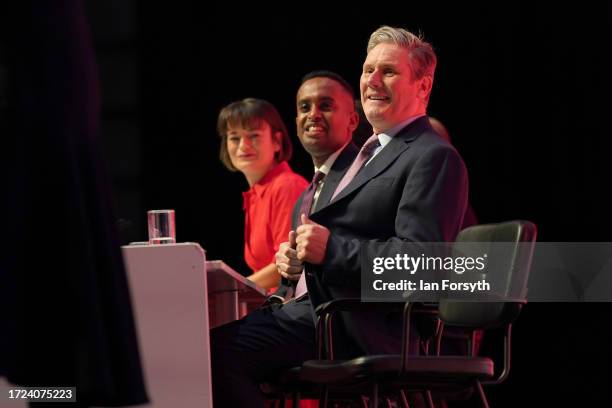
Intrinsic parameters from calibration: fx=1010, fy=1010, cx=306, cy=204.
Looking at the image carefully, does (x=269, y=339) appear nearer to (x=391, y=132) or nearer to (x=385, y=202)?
(x=385, y=202)

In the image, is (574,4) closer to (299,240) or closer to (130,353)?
(299,240)

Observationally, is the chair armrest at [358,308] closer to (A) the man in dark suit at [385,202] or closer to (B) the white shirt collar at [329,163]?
(A) the man in dark suit at [385,202]

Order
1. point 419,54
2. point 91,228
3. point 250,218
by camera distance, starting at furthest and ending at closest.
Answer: point 250,218, point 419,54, point 91,228

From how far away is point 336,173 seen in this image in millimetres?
3430

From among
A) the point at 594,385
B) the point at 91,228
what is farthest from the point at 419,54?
the point at 594,385

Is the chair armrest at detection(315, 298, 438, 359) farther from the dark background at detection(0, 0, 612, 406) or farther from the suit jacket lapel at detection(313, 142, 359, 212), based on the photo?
the dark background at detection(0, 0, 612, 406)

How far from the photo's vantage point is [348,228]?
2.99 m

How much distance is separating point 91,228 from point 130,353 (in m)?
0.19

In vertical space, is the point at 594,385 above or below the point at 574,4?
below

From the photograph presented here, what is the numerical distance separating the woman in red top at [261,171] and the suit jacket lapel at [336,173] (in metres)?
0.63

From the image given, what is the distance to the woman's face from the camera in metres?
4.45

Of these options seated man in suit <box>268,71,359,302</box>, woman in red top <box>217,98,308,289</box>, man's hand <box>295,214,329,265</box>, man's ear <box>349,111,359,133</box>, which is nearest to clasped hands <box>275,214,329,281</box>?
man's hand <box>295,214,329,265</box>

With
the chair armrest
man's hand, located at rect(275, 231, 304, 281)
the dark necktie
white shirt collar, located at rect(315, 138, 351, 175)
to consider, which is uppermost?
white shirt collar, located at rect(315, 138, 351, 175)

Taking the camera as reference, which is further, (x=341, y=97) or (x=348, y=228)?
(x=341, y=97)
